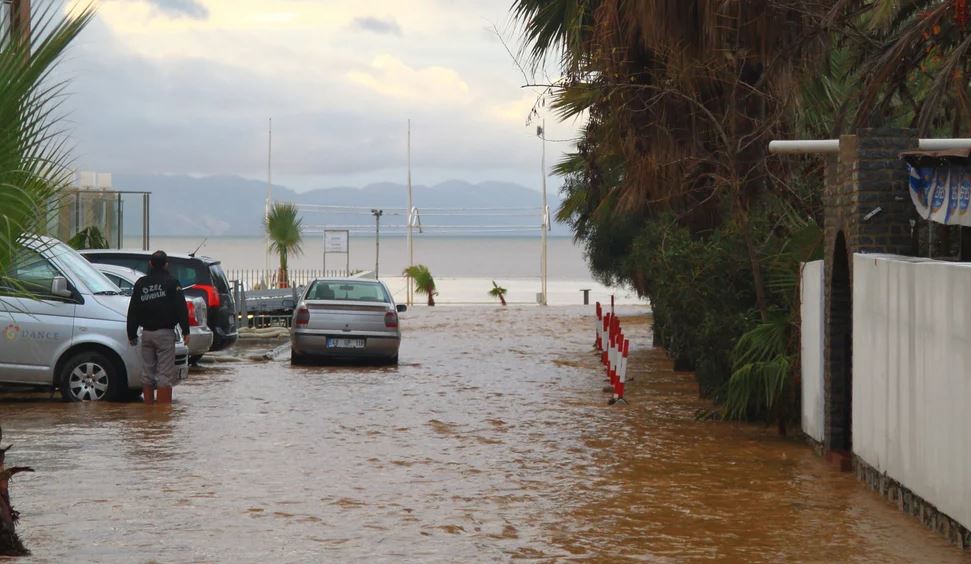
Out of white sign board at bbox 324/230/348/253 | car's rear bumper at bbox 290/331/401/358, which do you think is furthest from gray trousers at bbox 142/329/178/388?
white sign board at bbox 324/230/348/253

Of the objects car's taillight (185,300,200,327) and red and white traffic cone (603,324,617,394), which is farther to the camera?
car's taillight (185,300,200,327)

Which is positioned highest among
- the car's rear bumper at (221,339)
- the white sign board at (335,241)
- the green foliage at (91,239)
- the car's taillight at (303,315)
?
the white sign board at (335,241)

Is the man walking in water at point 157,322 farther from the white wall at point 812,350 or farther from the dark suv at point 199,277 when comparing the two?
the white wall at point 812,350

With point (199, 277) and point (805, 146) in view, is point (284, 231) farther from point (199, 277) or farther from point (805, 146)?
point (805, 146)

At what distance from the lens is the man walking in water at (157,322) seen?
16.9 metres

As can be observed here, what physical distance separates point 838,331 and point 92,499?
688 centimetres

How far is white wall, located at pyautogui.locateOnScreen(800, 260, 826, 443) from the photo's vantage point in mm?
13976

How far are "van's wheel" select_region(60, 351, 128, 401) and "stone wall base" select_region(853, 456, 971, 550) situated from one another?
30.2ft

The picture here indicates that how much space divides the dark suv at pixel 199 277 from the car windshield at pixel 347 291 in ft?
7.05

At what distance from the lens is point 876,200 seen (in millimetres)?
12594

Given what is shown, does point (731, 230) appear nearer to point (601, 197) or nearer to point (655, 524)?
point (655, 524)

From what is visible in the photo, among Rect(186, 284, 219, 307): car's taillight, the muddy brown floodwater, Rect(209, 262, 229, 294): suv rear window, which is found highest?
Rect(209, 262, 229, 294): suv rear window

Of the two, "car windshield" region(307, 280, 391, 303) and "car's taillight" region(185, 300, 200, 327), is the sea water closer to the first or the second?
"car windshield" region(307, 280, 391, 303)

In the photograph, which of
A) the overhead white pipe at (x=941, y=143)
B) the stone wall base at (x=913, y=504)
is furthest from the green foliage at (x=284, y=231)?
the stone wall base at (x=913, y=504)
